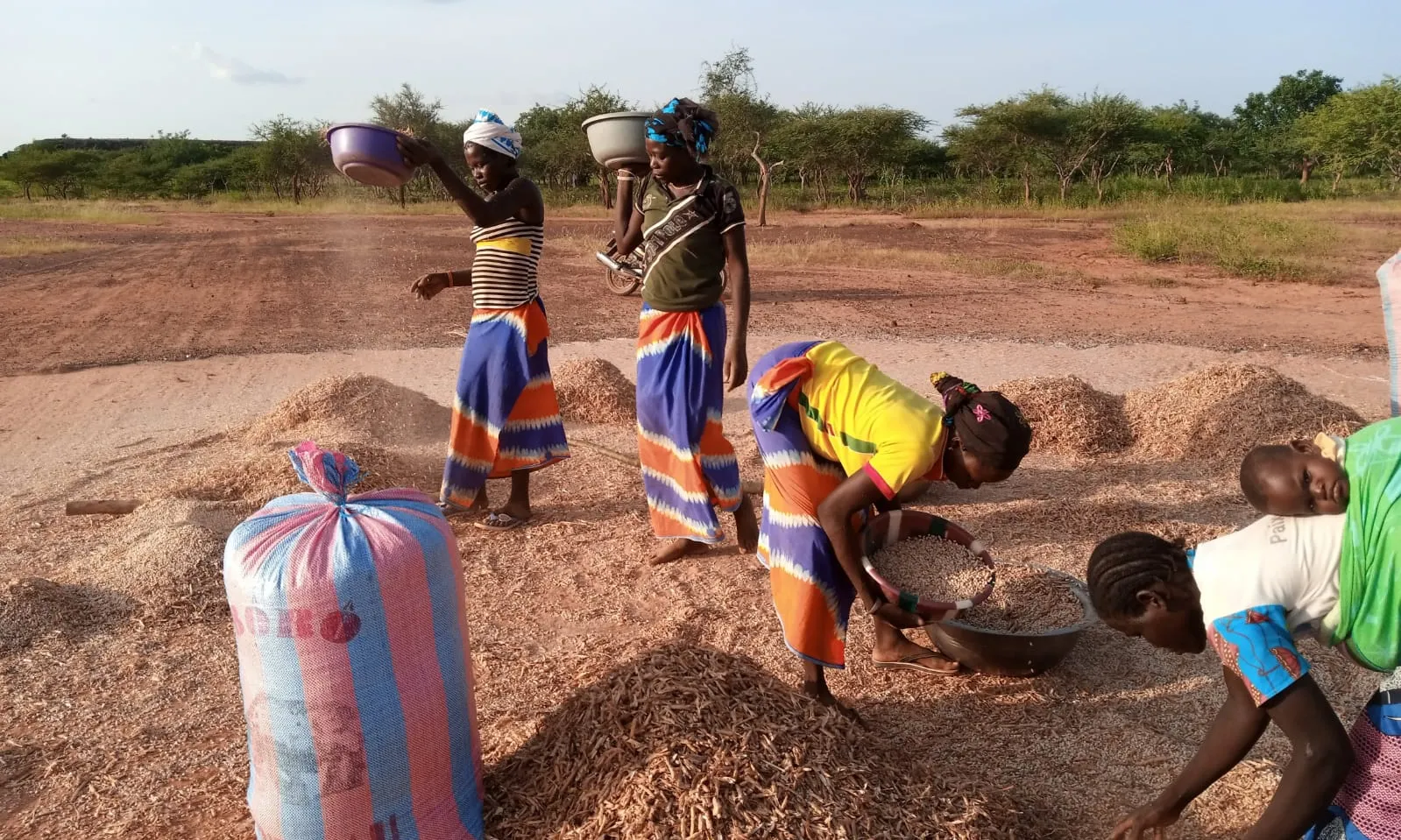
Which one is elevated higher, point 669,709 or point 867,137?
point 867,137

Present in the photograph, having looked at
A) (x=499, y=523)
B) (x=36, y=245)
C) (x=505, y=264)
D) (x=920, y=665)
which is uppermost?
(x=36, y=245)

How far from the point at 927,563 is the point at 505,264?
88.3 inches

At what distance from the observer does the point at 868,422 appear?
7.60 ft

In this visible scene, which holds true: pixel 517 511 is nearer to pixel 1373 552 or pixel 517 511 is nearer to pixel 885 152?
pixel 1373 552

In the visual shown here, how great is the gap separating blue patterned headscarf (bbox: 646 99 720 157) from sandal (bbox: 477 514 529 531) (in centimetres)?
186

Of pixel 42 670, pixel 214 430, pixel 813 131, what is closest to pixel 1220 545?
A: pixel 42 670

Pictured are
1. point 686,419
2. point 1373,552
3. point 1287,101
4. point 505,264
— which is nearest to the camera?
point 1373,552

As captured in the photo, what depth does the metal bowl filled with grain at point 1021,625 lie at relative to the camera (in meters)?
2.78

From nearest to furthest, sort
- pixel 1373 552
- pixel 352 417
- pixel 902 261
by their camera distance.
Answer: pixel 1373 552 < pixel 352 417 < pixel 902 261

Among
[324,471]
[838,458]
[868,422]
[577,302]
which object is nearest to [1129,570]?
[868,422]

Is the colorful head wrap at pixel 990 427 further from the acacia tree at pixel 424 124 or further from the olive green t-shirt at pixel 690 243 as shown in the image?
the acacia tree at pixel 424 124

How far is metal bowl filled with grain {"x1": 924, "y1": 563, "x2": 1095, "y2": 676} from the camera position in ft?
9.11

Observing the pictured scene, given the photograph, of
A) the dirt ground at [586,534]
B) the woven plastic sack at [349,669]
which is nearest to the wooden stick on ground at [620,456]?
the dirt ground at [586,534]

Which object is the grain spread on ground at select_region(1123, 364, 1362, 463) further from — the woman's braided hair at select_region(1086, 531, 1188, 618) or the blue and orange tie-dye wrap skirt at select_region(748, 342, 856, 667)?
the woman's braided hair at select_region(1086, 531, 1188, 618)
